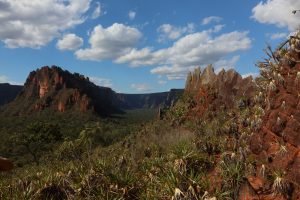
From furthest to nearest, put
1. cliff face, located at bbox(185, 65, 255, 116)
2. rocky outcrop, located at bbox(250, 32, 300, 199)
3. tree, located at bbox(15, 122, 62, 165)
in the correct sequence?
tree, located at bbox(15, 122, 62, 165)
cliff face, located at bbox(185, 65, 255, 116)
rocky outcrop, located at bbox(250, 32, 300, 199)

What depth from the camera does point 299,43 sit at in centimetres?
2234

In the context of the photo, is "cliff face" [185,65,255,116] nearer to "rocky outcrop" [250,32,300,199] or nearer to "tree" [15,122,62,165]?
"rocky outcrop" [250,32,300,199]

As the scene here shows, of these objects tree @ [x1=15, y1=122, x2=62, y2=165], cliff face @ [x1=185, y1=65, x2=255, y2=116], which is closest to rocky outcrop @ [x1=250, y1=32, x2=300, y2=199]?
cliff face @ [x1=185, y1=65, x2=255, y2=116]

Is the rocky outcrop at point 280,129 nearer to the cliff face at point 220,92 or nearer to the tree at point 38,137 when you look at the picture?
the cliff face at point 220,92

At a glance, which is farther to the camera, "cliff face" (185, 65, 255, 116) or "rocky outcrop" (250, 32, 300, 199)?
"cliff face" (185, 65, 255, 116)

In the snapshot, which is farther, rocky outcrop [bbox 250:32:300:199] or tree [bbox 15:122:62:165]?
tree [bbox 15:122:62:165]

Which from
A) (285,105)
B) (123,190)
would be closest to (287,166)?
(285,105)

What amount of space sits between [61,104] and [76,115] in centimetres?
1524

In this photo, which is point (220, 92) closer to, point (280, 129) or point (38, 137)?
point (280, 129)

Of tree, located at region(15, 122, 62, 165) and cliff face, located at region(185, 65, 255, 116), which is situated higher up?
cliff face, located at region(185, 65, 255, 116)

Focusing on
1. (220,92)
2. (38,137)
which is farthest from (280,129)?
(38,137)

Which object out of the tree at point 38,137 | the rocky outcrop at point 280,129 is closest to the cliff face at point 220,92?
the rocky outcrop at point 280,129

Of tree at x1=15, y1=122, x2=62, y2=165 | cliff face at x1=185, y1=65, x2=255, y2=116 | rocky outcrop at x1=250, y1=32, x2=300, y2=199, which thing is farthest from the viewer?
tree at x1=15, y1=122, x2=62, y2=165

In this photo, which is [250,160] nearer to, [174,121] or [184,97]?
[174,121]
